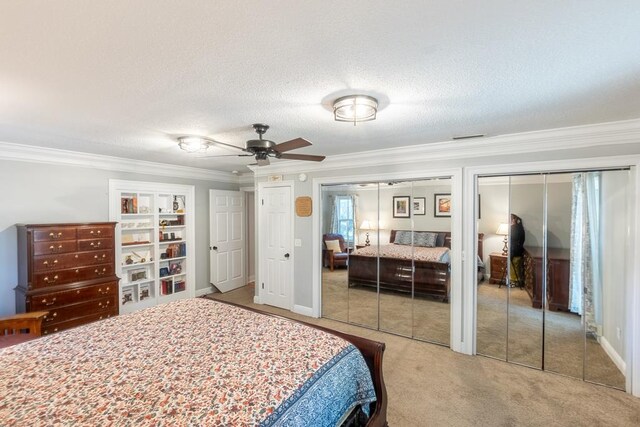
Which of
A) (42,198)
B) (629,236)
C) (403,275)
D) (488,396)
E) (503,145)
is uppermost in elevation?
(503,145)

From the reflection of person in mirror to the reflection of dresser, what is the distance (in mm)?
47

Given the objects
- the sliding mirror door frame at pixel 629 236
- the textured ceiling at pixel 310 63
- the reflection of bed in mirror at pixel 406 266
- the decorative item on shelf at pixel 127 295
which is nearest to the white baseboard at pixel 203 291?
the decorative item on shelf at pixel 127 295

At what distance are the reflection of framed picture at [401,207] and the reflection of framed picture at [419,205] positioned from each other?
0.09 metres

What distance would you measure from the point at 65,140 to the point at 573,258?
17.7 feet

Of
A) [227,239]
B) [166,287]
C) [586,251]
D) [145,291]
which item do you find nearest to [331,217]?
[227,239]

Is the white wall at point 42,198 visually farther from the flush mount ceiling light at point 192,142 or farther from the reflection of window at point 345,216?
the reflection of window at point 345,216

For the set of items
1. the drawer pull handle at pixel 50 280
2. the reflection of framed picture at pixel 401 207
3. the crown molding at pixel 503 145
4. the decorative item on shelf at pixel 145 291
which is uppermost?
the crown molding at pixel 503 145

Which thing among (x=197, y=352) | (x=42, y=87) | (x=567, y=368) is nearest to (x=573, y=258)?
(x=567, y=368)

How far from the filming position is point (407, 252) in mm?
3902

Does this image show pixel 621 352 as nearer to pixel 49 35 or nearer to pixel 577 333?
pixel 577 333

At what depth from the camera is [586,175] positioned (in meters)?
2.80

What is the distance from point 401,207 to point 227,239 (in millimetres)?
3517

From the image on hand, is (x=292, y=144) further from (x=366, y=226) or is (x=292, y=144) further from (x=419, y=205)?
(x=366, y=226)

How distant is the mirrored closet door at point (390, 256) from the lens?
3633 millimetres
